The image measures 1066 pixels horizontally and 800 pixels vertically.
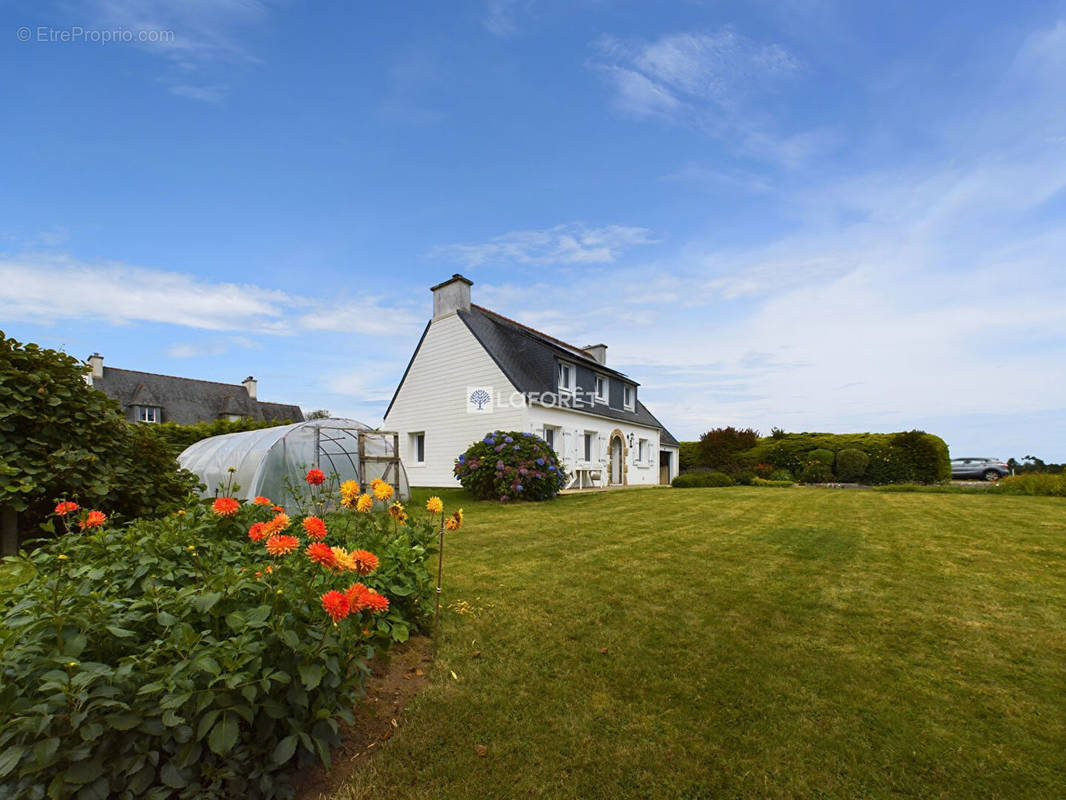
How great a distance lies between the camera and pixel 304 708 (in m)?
2.14

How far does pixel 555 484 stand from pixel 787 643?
415 inches

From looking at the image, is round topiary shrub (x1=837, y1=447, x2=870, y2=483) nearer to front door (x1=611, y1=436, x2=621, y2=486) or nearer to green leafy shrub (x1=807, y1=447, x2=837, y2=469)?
green leafy shrub (x1=807, y1=447, x2=837, y2=469)

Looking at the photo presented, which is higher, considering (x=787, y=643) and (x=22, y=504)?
(x=22, y=504)

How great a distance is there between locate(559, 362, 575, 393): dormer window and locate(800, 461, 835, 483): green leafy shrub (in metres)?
14.8

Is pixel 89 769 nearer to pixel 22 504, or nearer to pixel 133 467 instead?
pixel 22 504

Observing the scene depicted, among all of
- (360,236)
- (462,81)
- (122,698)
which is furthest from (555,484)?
(122,698)

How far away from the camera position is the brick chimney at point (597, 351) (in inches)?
1006

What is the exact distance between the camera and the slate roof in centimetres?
3133

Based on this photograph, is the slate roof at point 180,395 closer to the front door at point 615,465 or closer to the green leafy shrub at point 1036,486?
the front door at point 615,465

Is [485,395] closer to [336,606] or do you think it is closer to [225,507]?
[225,507]

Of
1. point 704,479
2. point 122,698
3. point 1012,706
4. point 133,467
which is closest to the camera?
point 122,698

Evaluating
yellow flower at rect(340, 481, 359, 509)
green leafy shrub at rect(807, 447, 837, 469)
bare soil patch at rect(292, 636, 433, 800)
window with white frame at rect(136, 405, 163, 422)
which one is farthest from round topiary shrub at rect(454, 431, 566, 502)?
window with white frame at rect(136, 405, 163, 422)

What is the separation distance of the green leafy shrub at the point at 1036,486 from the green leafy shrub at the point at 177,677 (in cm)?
2118

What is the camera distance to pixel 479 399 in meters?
17.0
